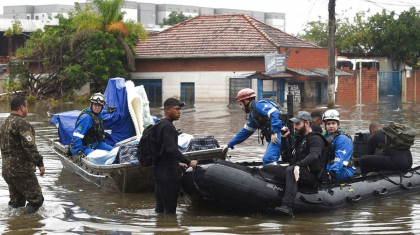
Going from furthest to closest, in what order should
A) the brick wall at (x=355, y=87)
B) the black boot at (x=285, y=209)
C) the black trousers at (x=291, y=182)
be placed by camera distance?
the brick wall at (x=355, y=87) → the black trousers at (x=291, y=182) → the black boot at (x=285, y=209)

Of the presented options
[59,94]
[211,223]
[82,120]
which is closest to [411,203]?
[211,223]

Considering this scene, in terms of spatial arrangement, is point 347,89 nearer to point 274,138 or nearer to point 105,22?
point 105,22

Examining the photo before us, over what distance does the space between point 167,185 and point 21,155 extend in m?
1.89

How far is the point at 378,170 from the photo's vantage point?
11.0 m

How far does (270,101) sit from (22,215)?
389 cm

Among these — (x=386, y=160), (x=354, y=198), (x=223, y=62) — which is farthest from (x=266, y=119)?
(x=223, y=62)

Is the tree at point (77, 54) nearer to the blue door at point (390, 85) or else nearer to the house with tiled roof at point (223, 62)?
the house with tiled roof at point (223, 62)

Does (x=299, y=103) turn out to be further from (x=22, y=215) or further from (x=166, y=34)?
(x=22, y=215)

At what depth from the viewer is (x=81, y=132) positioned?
1157cm

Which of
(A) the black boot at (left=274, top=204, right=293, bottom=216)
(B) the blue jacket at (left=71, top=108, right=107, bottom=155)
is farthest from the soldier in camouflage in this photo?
(A) the black boot at (left=274, top=204, right=293, bottom=216)

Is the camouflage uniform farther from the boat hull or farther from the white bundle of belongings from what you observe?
the white bundle of belongings

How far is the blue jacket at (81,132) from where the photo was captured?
11422 millimetres

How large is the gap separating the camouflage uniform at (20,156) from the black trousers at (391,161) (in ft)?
16.6

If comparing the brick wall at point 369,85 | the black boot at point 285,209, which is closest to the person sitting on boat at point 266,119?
the black boot at point 285,209
